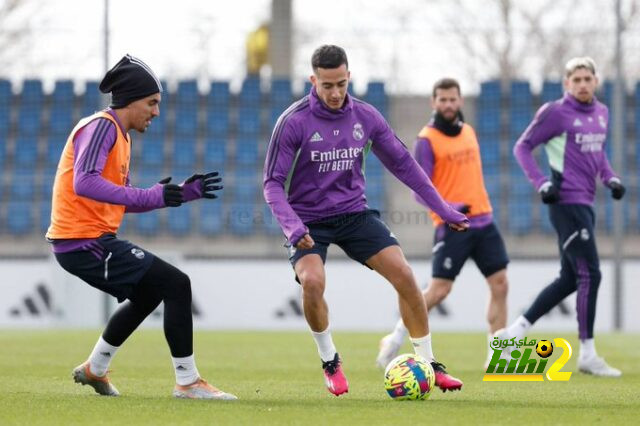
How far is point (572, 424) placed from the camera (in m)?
6.04

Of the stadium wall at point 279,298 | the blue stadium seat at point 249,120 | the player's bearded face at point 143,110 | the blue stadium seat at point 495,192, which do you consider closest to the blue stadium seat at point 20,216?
the stadium wall at point 279,298

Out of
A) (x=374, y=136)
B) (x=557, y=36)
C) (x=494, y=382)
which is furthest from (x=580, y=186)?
(x=557, y=36)

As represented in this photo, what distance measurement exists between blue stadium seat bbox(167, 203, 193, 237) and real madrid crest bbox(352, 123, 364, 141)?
37.8ft

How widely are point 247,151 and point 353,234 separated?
1236 cm

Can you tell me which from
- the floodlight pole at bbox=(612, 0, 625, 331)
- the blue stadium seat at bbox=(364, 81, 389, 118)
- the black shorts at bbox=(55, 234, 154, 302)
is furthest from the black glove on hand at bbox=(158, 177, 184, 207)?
the blue stadium seat at bbox=(364, 81, 389, 118)

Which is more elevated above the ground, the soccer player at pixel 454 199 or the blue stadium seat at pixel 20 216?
the soccer player at pixel 454 199

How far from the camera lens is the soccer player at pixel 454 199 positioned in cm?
1022

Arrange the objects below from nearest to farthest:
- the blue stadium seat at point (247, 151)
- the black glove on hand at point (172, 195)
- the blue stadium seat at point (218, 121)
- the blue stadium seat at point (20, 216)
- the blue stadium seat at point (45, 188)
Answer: the black glove on hand at point (172, 195), the blue stadium seat at point (20, 216), the blue stadium seat at point (45, 188), the blue stadium seat at point (247, 151), the blue stadium seat at point (218, 121)

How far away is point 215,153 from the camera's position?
65.1 ft

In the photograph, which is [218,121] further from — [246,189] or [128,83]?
[128,83]

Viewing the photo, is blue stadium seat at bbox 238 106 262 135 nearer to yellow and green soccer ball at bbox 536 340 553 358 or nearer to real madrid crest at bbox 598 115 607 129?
real madrid crest at bbox 598 115 607 129

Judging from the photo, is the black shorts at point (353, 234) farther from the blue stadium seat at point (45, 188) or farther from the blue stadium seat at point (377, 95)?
the blue stadium seat at point (377, 95)

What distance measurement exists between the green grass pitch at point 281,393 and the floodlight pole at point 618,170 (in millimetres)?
3874

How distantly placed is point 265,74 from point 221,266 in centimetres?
445
